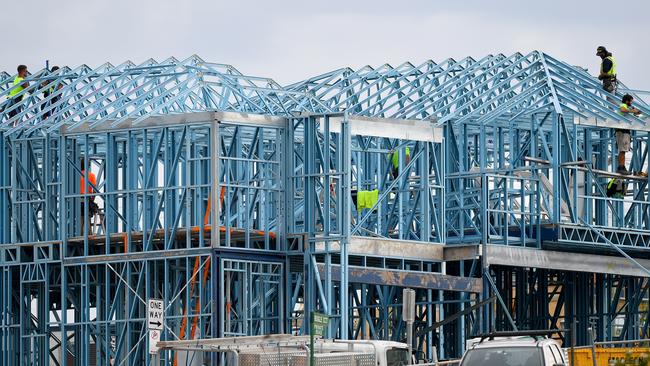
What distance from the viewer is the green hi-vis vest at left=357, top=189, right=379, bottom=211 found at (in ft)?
156

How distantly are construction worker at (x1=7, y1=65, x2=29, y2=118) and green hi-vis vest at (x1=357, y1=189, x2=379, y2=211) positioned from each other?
9.43m

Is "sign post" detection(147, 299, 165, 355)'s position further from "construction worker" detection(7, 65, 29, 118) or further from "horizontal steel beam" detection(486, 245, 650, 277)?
"construction worker" detection(7, 65, 29, 118)

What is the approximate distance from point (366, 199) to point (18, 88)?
9.94 meters

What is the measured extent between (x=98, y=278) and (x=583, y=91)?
1443cm

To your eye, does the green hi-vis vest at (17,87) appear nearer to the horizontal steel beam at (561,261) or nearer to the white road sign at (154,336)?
the horizontal steel beam at (561,261)

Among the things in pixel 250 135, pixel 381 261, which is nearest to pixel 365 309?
pixel 381 261

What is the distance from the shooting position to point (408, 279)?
46.5m

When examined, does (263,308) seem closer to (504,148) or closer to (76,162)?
(76,162)

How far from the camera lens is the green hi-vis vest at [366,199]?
47.4 metres

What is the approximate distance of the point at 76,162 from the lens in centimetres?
4647

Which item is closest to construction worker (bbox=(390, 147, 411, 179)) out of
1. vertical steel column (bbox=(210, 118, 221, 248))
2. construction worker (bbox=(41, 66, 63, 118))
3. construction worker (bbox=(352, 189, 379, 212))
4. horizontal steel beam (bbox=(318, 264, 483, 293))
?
construction worker (bbox=(352, 189, 379, 212))

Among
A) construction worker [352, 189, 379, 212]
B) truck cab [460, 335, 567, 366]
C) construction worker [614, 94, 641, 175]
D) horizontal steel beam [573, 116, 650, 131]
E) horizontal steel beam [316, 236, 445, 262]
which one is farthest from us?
construction worker [614, 94, 641, 175]

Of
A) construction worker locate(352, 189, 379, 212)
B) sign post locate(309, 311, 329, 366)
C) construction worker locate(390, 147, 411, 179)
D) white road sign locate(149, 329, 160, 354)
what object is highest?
construction worker locate(390, 147, 411, 179)

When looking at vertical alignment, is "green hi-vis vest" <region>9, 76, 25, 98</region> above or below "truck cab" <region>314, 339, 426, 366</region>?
above
